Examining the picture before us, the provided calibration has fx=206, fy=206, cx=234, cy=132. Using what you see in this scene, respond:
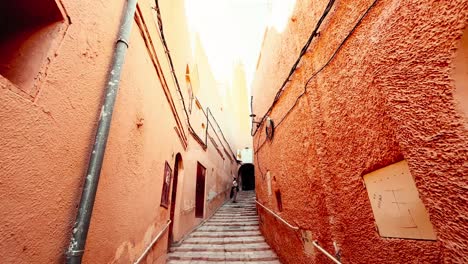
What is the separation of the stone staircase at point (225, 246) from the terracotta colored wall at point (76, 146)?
190 cm

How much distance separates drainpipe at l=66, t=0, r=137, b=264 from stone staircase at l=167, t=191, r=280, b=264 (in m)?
3.43

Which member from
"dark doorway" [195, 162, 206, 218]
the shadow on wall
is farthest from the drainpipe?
"dark doorway" [195, 162, 206, 218]

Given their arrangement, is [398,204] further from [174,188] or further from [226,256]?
[174,188]

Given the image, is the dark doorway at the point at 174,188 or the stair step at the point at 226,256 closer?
the stair step at the point at 226,256

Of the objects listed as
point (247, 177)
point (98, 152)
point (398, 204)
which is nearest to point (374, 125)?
point (398, 204)

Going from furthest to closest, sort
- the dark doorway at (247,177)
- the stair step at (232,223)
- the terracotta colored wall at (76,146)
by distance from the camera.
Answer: the dark doorway at (247,177) < the stair step at (232,223) < the terracotta colored wall at (76,146)

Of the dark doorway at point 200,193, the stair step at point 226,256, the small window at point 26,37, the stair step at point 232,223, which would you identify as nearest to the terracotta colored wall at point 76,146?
the small window at point 26,37

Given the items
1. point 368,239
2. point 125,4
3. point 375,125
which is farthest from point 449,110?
point 125,4

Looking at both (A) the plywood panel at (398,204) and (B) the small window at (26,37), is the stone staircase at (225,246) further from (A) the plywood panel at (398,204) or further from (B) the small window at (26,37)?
(B) the small window at (26,37)

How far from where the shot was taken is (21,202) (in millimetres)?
991

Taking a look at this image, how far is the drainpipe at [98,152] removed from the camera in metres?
1.30

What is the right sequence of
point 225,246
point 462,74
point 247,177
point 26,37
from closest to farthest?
point 462,74 → point 26,37 → point 225,246 → point 247,177

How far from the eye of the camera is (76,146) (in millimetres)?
1395

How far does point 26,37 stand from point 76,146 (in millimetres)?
683
